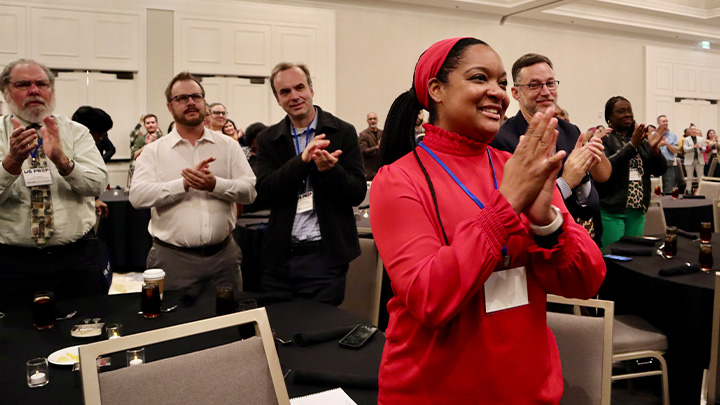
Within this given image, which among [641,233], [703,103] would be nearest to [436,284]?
[641,233]

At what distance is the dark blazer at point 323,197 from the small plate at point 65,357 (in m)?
0.95

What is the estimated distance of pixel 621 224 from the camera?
154 inches

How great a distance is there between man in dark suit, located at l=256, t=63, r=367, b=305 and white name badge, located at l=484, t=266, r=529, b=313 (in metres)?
1.36

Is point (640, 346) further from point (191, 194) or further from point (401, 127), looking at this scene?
point (191, 194)

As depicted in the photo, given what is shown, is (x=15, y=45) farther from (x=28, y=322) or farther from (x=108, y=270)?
(x=28, y=322)

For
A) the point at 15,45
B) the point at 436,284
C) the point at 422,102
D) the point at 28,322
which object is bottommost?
the point at 28,322

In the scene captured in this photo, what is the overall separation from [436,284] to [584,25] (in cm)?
1319

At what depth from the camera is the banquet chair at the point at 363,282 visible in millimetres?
2744

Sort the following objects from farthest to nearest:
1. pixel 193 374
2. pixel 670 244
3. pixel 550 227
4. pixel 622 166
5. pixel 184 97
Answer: pixel 622 166, pixel 670 244, pixel 184 97, pixel 193 374, pixel 550 227

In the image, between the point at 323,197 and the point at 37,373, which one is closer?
the point at 37,373

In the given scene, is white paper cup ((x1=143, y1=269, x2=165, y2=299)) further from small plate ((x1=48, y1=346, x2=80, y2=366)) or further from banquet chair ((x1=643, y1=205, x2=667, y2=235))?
banquet chair ((x1=643, y1=205, x2=667, y2=235))

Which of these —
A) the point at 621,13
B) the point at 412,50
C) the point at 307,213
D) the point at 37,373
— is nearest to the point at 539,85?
the point at 307,213

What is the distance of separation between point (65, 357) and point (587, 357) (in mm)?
1602

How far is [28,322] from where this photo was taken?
79.8 inches
